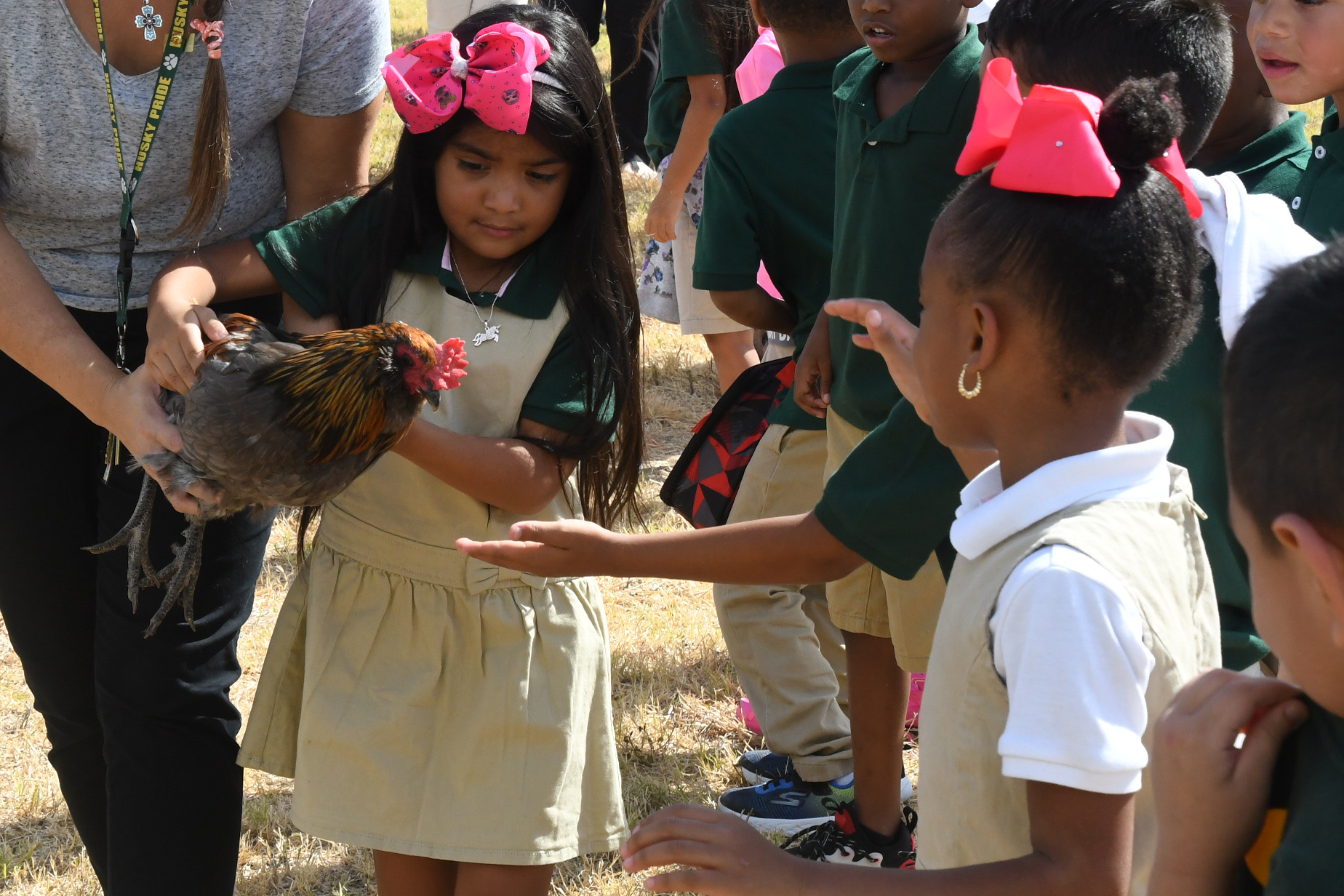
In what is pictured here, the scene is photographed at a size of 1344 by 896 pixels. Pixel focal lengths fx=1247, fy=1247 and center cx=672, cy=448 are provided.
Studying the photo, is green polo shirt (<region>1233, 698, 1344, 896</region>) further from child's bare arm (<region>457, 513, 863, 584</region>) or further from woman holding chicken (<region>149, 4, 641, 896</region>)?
woman holding chicken (<region>149, 4, 641, 896</region>)

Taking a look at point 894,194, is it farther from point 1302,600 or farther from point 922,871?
point 1302,600

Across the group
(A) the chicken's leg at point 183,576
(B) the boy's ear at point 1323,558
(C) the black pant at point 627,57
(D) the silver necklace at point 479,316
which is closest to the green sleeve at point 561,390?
(D) the silver necklace at point 479,316

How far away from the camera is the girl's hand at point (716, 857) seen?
1338mm

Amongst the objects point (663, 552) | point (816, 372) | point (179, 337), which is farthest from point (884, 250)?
point (179, 337)

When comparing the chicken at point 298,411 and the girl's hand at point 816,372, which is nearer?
the chicken at point 298,411

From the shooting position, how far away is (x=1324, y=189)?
7.34ft

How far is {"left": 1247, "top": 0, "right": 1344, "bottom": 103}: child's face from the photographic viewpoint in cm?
225

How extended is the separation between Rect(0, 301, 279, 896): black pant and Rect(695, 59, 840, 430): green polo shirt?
138 cm

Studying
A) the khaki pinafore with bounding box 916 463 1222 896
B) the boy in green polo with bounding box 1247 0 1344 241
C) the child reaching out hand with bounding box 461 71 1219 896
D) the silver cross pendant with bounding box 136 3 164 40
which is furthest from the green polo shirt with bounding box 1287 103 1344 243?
the silver cross pendant with bounding box 136 3 164 40

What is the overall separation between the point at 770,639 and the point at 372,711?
1429 mm

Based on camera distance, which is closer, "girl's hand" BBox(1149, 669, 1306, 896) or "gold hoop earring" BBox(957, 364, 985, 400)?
"girl's hand" BBox(1149, 669, 1306, 896)

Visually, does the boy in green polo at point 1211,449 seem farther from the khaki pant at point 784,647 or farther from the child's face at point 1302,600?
the khaki pant at point 784,647

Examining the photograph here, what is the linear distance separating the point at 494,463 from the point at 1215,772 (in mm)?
1508

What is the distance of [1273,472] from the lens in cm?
100
